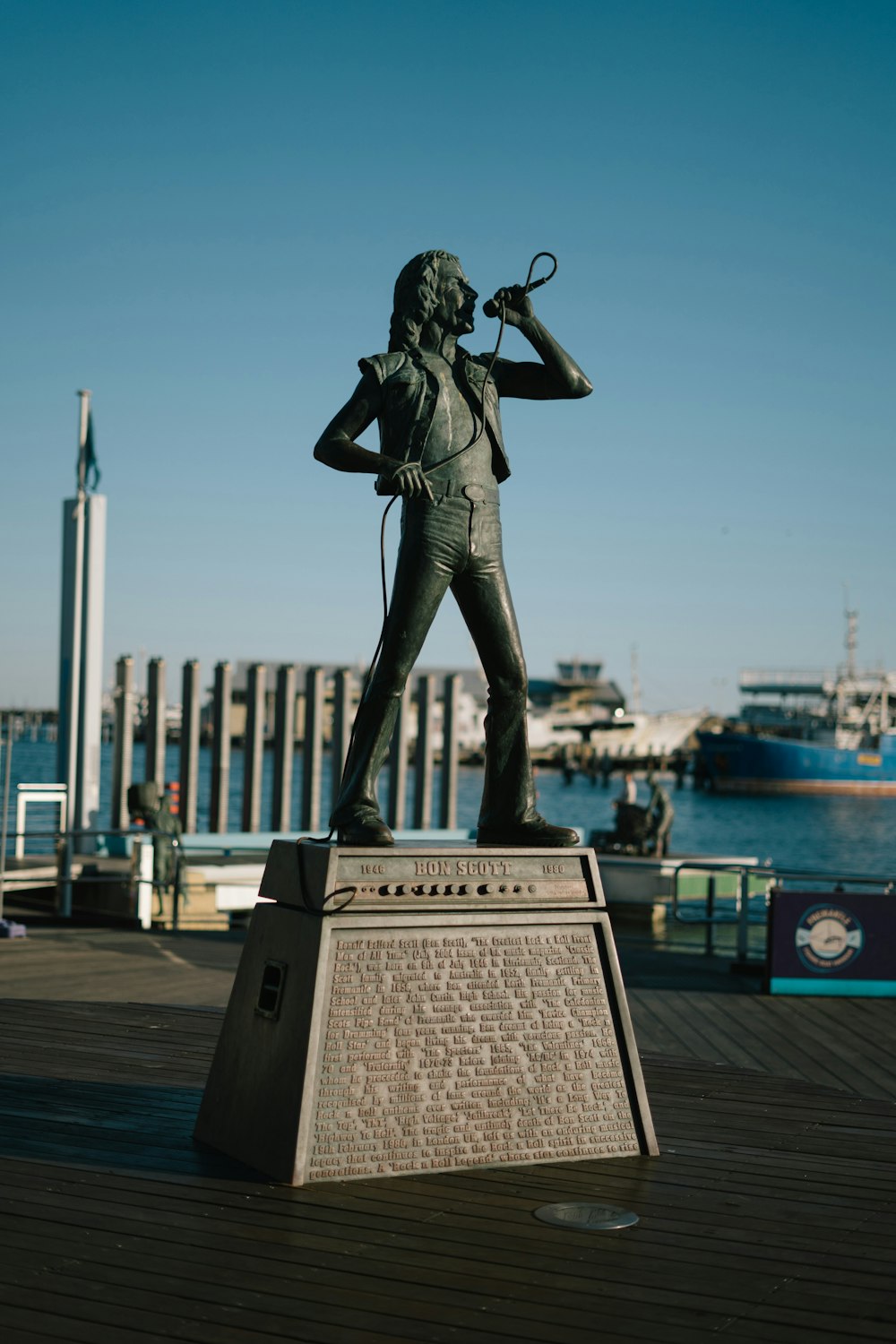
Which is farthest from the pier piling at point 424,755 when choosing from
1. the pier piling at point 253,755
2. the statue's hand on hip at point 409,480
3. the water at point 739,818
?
the statue's hand on hip at point 409,480

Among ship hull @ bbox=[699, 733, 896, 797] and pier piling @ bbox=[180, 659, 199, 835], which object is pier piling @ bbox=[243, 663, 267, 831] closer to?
pier piling @ bbox=[180, 659, 199, 835]

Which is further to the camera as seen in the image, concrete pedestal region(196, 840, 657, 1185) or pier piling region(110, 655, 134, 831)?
pier piling region(110, 655, 134, 831)

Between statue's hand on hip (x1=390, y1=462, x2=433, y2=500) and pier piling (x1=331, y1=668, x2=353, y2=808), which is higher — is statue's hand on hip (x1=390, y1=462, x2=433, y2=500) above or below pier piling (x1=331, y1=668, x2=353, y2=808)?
above

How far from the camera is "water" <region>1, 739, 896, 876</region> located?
56.8 m

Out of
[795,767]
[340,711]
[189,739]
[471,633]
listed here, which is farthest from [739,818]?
[471,633]

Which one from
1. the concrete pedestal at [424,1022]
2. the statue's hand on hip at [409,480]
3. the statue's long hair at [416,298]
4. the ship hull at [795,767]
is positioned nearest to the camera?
the concrete pedestal at [424,1022]

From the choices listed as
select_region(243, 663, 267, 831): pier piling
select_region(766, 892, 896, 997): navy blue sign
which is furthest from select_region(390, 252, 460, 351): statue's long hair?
select_region(243, 663, 267, 831): pier piling

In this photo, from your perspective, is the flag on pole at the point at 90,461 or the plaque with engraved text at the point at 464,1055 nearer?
the plaque with engraved text at the point at 464,1055

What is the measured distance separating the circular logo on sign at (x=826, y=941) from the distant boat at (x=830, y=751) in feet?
289

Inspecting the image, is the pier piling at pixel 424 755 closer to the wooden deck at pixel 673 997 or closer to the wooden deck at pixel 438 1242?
the wooden deck at pixel 673 997

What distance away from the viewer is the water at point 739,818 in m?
56.8

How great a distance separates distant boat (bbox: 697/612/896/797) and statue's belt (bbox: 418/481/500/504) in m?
93.7

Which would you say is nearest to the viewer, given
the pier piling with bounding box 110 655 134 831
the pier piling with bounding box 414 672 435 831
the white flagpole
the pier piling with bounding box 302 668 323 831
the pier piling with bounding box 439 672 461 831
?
the white flagpole

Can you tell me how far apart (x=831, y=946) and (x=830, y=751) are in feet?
294
